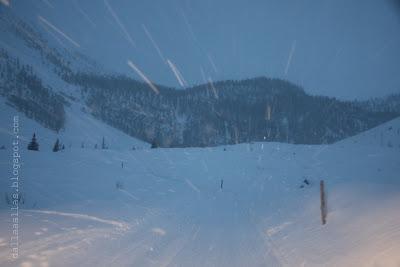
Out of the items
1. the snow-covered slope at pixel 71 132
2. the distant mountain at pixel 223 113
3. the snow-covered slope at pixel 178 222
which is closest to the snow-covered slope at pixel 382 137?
the snow-covered slope at pixel 178 222

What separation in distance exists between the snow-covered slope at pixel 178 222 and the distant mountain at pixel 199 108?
89.7 metres

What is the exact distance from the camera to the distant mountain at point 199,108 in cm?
12925

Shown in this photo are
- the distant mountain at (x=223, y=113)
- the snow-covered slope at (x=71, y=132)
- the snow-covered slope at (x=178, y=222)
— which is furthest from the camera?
the distant mountain at (x=223, y=113)

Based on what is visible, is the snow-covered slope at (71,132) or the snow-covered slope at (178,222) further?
the snow-covered slope at (71,132)

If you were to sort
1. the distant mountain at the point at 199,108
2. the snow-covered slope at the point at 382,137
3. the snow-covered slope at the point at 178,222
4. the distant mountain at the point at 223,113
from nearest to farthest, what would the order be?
the snow-covered slope at the point at 178,222 → the snow-covered slope at the point at 382,137 → the distant mountain at the point at 199,108 → the distant mountain at the point at 223,113

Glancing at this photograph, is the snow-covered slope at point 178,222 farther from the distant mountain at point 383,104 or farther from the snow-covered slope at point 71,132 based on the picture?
the distant mountain at point 383,104

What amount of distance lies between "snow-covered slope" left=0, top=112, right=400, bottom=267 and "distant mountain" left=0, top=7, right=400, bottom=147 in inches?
3531

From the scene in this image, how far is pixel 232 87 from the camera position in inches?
7707

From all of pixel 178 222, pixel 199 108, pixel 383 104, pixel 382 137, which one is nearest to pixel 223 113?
pixel 199 108

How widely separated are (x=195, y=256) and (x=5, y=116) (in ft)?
212

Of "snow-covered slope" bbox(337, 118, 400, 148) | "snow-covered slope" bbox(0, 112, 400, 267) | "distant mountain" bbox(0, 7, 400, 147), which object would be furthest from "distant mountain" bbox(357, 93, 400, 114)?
"snow-covered slope" bbox(0, 112, 400, 267)

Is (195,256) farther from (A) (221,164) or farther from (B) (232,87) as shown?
(B) (232,87)

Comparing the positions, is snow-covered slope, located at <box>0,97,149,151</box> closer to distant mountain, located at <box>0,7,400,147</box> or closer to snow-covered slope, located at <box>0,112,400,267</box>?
distant mountain, located at <box>0,7,400,147</box>

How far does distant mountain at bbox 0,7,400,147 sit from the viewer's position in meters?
129
